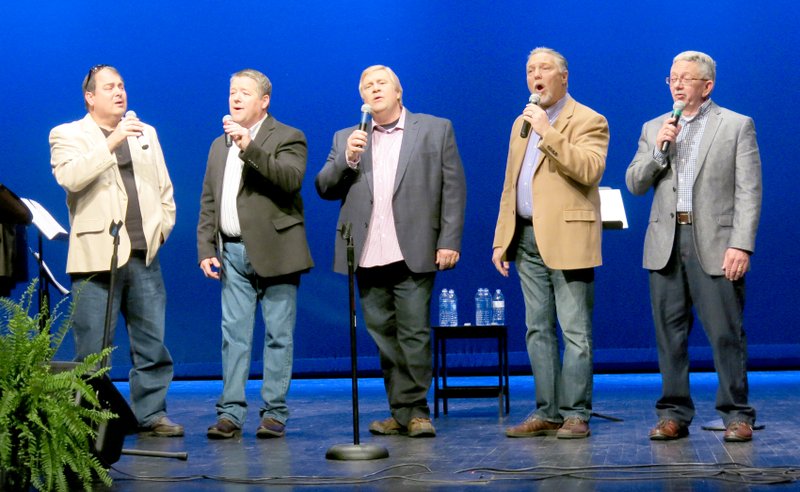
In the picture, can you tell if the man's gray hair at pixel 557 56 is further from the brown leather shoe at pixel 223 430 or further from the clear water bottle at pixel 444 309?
the clear water bottle at pixel 444 309

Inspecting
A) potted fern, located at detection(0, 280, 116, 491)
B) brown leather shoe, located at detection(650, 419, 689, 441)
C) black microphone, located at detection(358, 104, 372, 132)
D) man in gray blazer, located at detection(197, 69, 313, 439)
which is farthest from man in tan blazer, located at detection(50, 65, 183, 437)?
brown leather shoe, located at detection(650, 419, 689, 441)

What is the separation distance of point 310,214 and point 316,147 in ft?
1.61

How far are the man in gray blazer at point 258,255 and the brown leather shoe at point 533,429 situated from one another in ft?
3.06

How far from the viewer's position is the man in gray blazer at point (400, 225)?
14.3ft

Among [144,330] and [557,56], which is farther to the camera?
[144,330]

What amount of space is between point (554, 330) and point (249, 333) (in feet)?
4.13

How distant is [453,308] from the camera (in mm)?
7141

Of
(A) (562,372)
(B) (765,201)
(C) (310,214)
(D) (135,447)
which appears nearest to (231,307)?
(D) (135,447)

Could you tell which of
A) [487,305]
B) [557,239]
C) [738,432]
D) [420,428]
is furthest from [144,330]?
[487,305]

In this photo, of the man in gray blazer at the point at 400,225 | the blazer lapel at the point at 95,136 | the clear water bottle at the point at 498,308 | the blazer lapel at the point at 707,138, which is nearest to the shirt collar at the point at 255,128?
the man in gray blazer at the point at 400,225

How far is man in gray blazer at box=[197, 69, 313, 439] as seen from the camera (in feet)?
14.5

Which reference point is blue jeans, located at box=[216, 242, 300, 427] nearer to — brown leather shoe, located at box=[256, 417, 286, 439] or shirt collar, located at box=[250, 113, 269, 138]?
brown leather shoe, located at box=[256, 417, 286, 439]

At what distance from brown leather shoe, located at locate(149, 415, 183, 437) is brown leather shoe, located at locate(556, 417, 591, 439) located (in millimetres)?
1593

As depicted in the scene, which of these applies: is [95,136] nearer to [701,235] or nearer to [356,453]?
[356,453]
